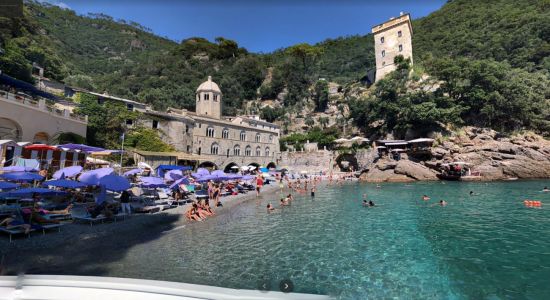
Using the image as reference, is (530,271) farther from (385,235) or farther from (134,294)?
(134,294)

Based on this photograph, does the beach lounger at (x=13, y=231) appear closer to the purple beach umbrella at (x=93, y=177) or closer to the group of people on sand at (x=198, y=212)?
the purple beach umbrella at (x=93, y=177)

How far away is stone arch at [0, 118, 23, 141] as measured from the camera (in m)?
19.6

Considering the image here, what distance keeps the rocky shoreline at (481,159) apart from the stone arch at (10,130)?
3887cm

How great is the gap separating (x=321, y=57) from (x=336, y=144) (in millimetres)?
59644

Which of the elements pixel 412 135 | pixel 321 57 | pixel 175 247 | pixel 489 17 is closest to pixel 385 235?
pixel 175 247

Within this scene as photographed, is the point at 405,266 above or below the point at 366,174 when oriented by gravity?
below

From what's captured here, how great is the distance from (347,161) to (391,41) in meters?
31.4

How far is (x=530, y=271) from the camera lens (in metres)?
8.40

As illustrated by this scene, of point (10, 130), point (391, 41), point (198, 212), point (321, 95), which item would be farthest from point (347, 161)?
point (10, 130)

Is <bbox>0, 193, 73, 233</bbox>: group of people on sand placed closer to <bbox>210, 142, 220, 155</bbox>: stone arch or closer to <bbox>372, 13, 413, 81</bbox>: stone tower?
<bbox>210, 142, 220, 155</bbox>: stone arch

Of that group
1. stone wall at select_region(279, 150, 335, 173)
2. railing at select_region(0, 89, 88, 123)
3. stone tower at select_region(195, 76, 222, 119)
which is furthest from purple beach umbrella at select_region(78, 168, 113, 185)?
stone wall at select_region(279, 150, 335, 173)

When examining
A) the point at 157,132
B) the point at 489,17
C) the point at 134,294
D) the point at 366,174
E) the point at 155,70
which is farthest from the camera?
the point at 155,70

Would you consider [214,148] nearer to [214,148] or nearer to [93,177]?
[214,148]

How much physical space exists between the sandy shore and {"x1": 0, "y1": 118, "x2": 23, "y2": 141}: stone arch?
13381 millimetres
